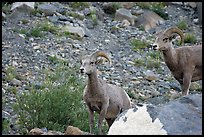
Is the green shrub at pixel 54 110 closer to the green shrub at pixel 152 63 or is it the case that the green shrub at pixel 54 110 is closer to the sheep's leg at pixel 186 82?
the sheep's leg at pixel 186 82

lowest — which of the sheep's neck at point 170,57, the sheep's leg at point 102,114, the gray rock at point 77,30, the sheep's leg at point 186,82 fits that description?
the gray rock at point 77,30

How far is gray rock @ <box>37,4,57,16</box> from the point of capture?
826 inches

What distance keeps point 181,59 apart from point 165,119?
15.8ft

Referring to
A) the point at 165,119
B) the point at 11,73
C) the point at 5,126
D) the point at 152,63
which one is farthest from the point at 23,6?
the point at 165,119

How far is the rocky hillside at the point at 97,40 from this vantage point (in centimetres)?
1600

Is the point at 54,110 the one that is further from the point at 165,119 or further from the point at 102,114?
the point at 165,119

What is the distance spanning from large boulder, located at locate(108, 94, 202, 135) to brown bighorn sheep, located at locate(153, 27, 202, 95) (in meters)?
3.96

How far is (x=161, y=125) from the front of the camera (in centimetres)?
753

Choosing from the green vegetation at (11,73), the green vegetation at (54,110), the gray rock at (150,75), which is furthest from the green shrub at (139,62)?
the green vegetation at (54,110)

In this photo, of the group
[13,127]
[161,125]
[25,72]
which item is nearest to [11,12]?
[25,72]

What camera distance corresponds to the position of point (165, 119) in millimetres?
7609

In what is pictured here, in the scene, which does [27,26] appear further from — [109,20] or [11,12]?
[109,20]

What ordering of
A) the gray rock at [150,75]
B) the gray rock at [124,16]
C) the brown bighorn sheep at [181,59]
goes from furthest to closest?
the gray rock at [124,16]
the gray rock at [150,75]
the brown bighorn sheep at [181,59]

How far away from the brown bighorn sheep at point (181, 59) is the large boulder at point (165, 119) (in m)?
3.96
